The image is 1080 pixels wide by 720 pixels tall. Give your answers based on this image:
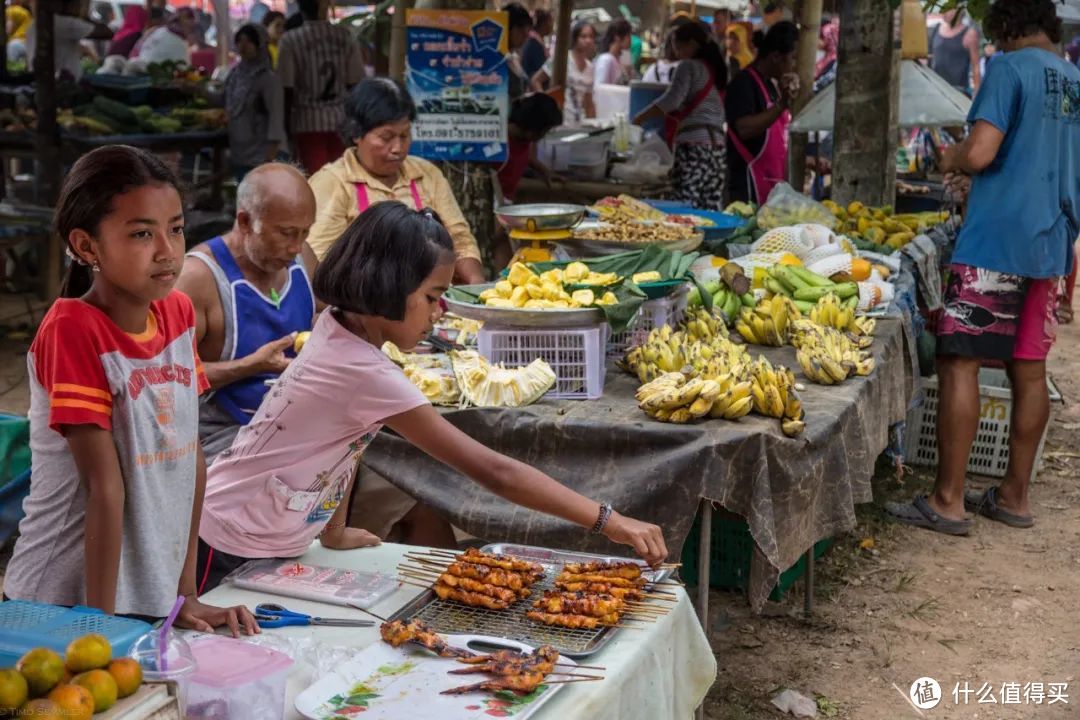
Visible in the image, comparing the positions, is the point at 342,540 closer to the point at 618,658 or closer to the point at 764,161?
the point at 618,658

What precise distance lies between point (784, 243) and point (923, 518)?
154 cm

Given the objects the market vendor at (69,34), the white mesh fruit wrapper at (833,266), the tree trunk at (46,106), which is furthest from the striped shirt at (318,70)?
the white mesh fruit wrapper at (833,266)

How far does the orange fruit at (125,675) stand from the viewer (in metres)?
1.52

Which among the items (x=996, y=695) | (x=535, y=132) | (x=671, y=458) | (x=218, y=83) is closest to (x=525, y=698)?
(x=671, y=458)

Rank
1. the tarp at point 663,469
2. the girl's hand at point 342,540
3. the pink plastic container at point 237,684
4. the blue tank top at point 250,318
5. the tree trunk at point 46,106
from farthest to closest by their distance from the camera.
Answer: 1. the tree trunk at point 46,106
2. the blue tank top at point 250,318
3. the tarp at point 663,469
4. the girl's hand at point 342,540
5. the pink plastic container at point 237,684

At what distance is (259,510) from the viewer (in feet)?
8.67

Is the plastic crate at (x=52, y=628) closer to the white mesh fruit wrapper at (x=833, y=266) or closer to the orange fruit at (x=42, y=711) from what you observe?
the orange fruit at (x=42, y=711)

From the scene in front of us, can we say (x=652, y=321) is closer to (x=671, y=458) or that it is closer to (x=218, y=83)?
(x=671, y=458)

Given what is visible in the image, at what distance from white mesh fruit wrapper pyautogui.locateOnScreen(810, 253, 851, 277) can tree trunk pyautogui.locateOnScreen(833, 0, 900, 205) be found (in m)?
2.53

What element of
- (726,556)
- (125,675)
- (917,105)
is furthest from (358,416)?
(917,105)

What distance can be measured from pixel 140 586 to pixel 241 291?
4.38 ft

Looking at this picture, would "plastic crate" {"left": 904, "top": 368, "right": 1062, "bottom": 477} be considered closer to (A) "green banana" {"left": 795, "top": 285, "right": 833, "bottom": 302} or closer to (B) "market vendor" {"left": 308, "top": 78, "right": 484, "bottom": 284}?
(A) "green banana" {"left": 795, "top": 285, "right": 833, "bottom": 302}

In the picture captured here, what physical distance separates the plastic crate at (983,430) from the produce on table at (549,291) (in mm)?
2962

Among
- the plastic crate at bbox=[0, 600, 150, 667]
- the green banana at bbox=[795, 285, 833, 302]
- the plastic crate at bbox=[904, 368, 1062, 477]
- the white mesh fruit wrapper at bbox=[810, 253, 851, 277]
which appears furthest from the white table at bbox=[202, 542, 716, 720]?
the plastic crate at bbox=[904, 368, 1062, 477]
